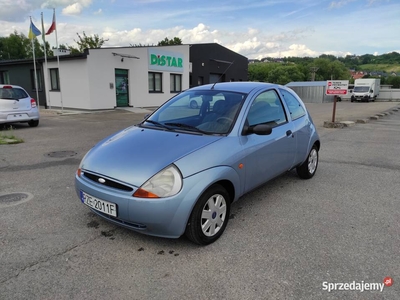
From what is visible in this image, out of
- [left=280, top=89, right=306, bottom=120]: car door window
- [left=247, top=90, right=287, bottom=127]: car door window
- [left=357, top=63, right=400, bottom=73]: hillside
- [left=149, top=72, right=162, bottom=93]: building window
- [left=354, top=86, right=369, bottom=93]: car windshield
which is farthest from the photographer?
[left=357, top=63, right=400, bottom=73]: hillside

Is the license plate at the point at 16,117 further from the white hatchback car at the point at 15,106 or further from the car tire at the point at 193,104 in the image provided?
the car tire at the point at 193,104

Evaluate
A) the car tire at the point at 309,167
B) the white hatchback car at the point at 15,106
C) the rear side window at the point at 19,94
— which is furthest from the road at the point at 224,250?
the rear side window at the point at 19,94

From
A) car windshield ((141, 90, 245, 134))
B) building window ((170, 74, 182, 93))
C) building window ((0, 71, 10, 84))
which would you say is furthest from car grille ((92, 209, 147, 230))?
building window ((0, 71, 10, 84))

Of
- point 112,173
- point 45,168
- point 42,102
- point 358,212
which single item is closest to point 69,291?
point 112,173

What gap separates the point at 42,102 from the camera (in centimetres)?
2086

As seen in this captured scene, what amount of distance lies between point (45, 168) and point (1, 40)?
6840 cm

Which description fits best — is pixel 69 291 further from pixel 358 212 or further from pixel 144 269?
pixel 358 212

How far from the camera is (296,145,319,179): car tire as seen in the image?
527 centimetres

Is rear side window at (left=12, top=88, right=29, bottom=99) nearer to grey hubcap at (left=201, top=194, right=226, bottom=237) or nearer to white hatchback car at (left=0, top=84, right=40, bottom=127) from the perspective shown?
white hatchback car at (left=0, top=84, right=40, bottom=127)

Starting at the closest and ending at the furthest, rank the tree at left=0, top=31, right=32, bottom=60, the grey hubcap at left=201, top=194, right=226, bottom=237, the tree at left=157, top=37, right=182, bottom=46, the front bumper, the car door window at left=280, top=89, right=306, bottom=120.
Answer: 1. the front bumper
2. the grey hubcap at left=201, top=194, right=226, bottom=237
3. the car door window at left=280, top=89, right=306, bottom=120
4. the tree at left=157, top=37, right=182, bottom=46
5. the tree at left=0, top=31, right=32, bottom=60

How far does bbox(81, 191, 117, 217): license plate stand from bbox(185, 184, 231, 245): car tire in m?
0.73

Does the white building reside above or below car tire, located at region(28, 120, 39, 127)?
above

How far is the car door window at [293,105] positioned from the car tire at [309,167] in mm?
738

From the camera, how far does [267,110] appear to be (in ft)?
13.9
